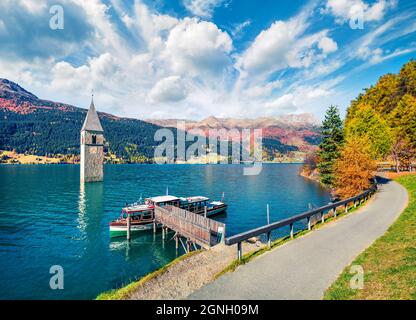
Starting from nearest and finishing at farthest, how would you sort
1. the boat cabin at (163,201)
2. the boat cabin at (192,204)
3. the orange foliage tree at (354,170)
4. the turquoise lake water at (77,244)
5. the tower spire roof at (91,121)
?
1. the turquoise lake water at (77,244)
2. the orange foliage tree at (354,170)
3. the boat cabin at (163,201)
4. the boat cabin at (192,204)
5. the tower spire roof at (91,121)

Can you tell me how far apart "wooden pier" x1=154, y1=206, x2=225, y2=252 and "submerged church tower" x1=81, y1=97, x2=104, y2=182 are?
207 ft

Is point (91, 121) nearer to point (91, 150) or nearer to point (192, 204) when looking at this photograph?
point (91, 150)

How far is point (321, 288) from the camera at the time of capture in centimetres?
892

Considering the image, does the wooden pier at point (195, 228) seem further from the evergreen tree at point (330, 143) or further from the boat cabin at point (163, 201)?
the evergreen tree at point (330, 143)

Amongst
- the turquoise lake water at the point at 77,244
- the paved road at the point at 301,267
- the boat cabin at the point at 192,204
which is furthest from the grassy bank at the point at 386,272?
the boat cabin at the point at 192,204

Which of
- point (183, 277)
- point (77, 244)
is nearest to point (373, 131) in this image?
point (183, 277)

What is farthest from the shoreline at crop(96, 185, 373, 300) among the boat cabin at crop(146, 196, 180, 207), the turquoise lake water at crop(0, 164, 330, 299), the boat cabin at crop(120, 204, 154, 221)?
the boat cabin at crop(146, 196, 180, 207)

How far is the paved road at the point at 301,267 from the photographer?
879cm

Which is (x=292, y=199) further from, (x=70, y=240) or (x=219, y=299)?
(x=219, y=299)

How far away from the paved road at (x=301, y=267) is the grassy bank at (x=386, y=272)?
461mm

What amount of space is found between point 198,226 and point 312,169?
89196 millimetres

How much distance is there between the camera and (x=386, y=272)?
9664mm

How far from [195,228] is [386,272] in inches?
696
